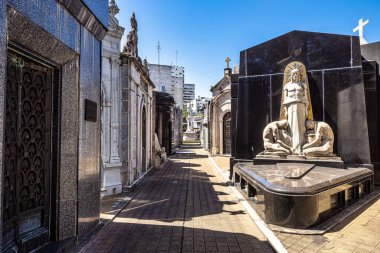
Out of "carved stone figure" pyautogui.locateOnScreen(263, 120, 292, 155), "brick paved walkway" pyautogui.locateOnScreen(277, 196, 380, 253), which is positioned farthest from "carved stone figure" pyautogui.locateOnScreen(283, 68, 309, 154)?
"brick paved walkway" pyautogui.locateOnScreen(277, 196, 380, 253)

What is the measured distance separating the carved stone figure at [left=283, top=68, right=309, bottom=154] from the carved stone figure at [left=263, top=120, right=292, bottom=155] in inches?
7.5

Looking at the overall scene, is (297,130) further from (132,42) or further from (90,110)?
(90,110)

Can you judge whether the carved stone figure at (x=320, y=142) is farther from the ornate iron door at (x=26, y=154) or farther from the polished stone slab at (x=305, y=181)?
the ornate iron door at (x=26, y=154)

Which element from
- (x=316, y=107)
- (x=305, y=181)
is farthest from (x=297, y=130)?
(x=305, y=181)

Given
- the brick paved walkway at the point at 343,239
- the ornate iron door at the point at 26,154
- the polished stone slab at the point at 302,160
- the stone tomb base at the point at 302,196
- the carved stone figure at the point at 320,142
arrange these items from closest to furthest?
the ornate iron door at the point at 26,154 → the brick paved walkway at the point at 343,239 → the stone tomb base at the point at 302,196 → the polished stone slab at the point at 302,160 → the carved stone figure at the point at 320,142

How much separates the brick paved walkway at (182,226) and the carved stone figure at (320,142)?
2903 millimetres

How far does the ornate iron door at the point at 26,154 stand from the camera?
2.67 meters

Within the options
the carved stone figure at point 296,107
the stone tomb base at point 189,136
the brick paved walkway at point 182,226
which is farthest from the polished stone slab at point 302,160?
the stone tomb base at point 189,136

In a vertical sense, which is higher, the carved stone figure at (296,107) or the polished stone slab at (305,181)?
the carved stone figure at (296,107)

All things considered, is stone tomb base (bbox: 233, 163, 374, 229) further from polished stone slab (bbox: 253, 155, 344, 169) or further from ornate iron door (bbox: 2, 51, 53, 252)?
ornate iron door (bbox: 2, 51, 53, 252)

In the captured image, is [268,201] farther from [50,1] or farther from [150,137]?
[150,137]

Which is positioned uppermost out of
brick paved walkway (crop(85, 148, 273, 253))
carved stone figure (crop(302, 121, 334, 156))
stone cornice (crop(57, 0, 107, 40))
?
stone cornice (crop(57, 0, 107, 40))

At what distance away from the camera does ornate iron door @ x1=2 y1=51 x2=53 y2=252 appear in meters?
2.67

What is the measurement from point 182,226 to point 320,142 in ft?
18.0
